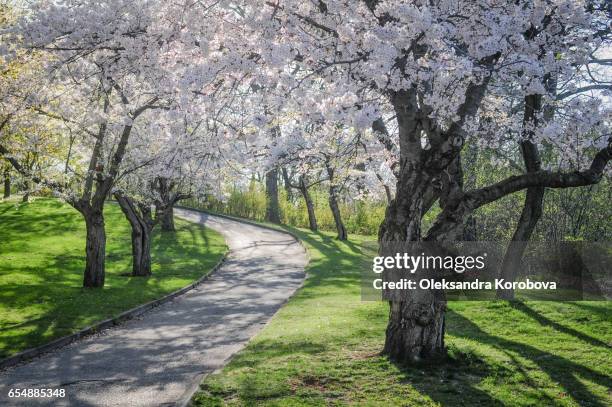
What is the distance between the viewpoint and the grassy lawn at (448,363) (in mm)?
7820

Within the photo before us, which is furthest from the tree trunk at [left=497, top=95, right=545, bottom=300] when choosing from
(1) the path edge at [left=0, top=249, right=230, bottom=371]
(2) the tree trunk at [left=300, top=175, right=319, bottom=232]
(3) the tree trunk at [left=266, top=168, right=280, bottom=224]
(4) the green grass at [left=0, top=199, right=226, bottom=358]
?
(3) the tree trunk at [left=266, top=168, right=280, bottom=224]

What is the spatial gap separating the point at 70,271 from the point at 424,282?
17076 millimetres

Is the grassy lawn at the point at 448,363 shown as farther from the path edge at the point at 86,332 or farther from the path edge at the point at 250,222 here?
the path edge at the point at 250,222

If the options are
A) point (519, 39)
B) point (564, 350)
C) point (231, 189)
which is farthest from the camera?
point (231, 189)

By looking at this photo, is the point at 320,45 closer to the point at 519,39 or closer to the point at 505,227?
the point at 519,39

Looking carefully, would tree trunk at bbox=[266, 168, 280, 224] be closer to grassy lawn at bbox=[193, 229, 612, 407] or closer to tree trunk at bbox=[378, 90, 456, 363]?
grassy lawn at bbox=[193, 229, 612, 407]

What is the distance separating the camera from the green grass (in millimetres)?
13852

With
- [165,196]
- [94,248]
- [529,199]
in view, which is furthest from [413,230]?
[165,196]

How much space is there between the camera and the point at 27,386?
9.03 meters

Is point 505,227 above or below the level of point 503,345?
above

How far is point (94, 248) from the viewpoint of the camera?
1830cm

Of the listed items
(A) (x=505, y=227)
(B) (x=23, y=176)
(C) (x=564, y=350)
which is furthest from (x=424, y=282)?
(A) (x=505, y=227)

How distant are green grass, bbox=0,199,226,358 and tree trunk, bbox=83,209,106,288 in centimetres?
40

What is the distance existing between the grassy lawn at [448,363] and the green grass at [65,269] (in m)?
5.00
